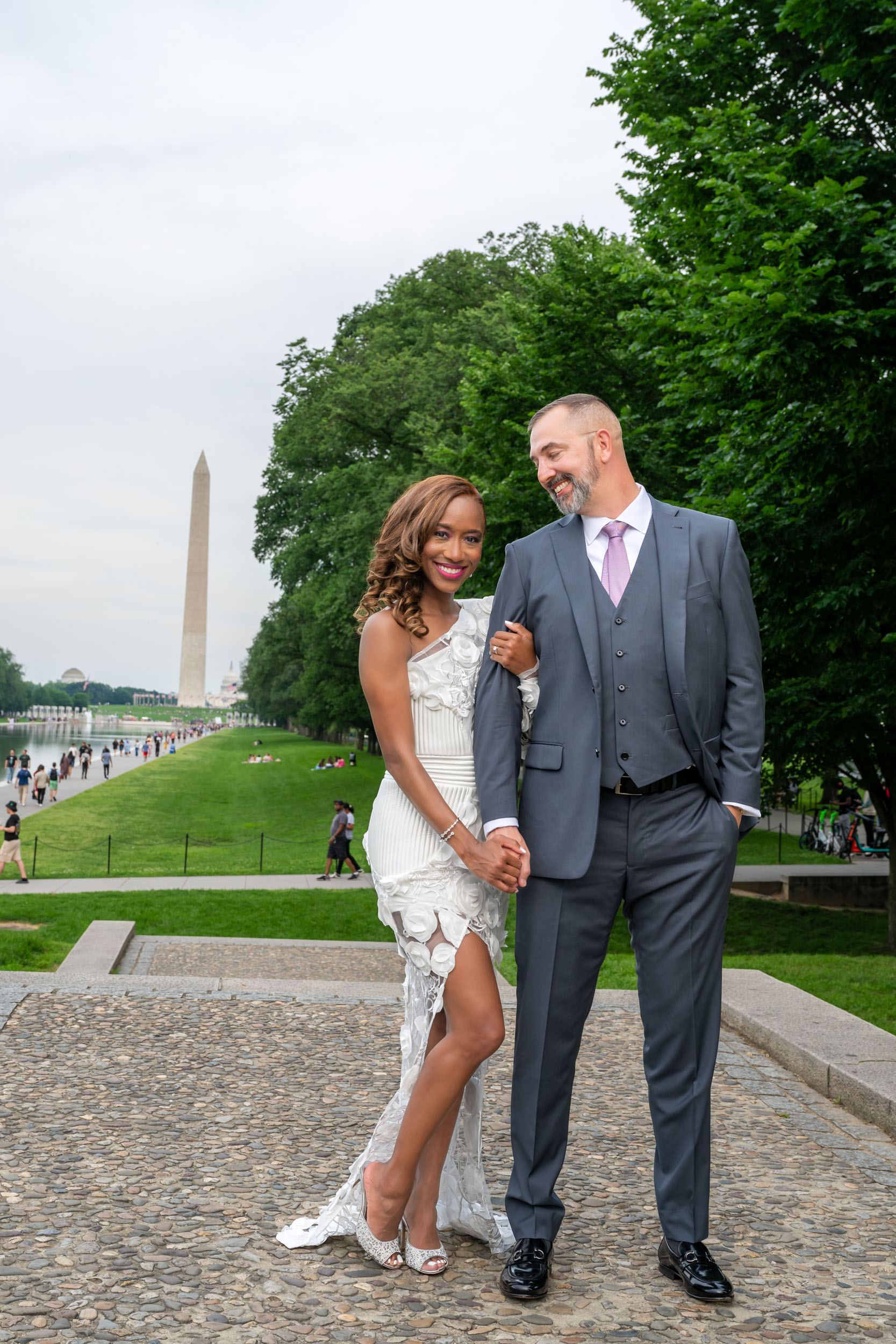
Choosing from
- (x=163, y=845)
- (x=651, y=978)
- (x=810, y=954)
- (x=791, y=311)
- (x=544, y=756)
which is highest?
(x=791, y=311)

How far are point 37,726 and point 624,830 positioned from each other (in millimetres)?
140864

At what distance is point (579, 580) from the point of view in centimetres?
325

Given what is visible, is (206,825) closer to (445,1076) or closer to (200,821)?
(200,821)

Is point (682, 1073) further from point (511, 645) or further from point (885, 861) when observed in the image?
point (885, 861)

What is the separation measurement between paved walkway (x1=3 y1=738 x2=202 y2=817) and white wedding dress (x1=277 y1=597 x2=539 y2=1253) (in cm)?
2958

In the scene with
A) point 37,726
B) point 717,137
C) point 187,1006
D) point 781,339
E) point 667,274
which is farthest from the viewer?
point 37,726

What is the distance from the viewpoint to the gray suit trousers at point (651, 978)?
3.14 meters

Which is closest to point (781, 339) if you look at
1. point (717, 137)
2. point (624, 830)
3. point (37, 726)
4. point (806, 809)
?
point (717, 137)

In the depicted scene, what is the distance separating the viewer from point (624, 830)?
3164mm

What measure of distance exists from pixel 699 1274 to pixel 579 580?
183cm

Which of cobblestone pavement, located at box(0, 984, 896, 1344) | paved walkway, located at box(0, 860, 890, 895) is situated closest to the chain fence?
paved walkway, located at box(0, 860, 890, 895)

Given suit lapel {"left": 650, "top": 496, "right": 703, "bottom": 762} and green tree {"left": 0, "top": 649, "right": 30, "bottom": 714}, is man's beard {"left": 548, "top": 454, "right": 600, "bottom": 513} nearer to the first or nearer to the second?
suit lapel {"left": 650, "top": 496, "right": 703, "bottom": 762}

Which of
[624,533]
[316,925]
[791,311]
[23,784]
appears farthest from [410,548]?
[23,784]

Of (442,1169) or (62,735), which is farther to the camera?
(62,735)
